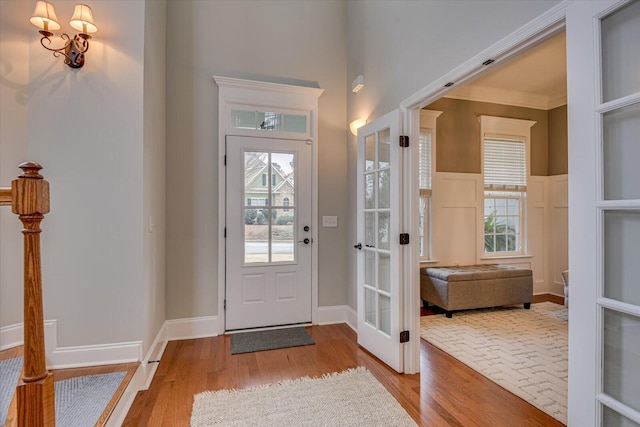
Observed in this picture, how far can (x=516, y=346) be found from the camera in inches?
115

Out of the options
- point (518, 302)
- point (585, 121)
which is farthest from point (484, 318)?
point (585, 121)

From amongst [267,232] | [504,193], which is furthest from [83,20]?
[504,193]

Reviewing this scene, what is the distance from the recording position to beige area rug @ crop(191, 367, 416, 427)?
1.88m

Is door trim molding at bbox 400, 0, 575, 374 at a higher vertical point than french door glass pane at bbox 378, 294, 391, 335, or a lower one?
higher

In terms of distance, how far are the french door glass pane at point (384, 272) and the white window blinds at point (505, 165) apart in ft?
9.37

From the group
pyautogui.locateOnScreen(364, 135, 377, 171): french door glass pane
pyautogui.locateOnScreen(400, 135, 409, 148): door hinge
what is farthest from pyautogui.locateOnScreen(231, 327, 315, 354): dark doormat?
pyautogui.locateOnScreen(400, 135, 409, 148): door hinge

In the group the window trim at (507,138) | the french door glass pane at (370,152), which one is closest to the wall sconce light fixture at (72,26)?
the french door glass pane at (370,152)

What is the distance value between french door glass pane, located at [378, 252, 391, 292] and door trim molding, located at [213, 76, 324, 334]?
0.99 m

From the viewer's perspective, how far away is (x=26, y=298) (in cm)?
112

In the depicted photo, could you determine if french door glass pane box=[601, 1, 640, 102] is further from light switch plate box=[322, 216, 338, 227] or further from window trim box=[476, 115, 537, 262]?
window trim box=[476, 115, 537, 262]

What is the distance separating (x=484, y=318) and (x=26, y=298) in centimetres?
409

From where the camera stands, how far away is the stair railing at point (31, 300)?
43.9 inches

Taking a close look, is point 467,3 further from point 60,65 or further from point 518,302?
point 518,302

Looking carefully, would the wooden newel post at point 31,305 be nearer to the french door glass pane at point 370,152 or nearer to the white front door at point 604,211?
the white front door at point 604,211
